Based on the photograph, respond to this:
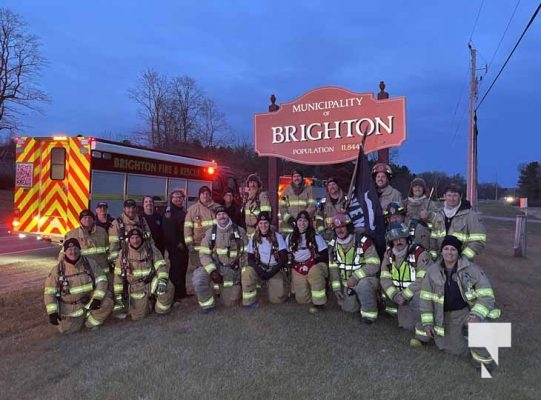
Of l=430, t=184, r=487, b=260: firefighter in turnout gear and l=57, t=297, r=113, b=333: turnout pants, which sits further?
l=57, t=297, r=113, b=333: turnout pants

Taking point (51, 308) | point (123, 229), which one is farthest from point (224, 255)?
point (51, 308)

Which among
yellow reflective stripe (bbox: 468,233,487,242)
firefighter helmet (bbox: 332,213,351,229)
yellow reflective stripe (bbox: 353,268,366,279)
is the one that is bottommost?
yellow reflective stripe (bbox: 353,268,366,279)

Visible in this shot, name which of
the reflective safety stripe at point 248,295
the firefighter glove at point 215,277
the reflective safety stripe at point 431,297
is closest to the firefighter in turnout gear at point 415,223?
the reflective safety stripe at point 431,297

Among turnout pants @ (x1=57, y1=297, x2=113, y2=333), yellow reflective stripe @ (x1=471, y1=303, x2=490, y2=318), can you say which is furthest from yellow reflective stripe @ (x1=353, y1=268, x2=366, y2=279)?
turnout pants @ (x1=57, y1=297, x2=113, y2=333)

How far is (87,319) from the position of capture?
19.4ft

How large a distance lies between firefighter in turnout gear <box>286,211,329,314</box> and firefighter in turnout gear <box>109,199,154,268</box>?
199 cm

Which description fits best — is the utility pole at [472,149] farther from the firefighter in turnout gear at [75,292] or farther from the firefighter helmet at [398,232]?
the firefighter in turnout gear at [75,292]

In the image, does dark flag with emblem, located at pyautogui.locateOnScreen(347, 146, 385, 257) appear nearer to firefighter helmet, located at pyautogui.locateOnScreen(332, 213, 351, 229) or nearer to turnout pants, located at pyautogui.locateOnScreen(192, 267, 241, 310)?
firefighter helmet, located at pyautogui.locateOnScreen(332, 213, 351, 229)

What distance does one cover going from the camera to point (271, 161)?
29.6ft

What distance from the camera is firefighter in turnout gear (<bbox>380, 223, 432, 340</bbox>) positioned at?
17.9ft

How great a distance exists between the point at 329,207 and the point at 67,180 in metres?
5.98

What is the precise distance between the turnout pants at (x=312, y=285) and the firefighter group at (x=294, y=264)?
14mm

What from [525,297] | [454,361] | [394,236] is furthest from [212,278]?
[525,297]

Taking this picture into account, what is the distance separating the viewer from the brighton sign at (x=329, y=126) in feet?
25.8
